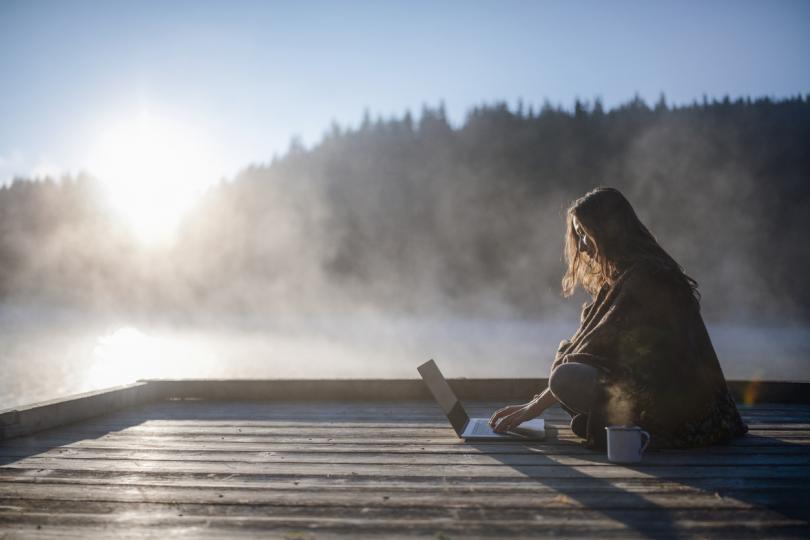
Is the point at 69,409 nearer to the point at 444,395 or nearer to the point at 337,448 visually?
the point at 337,448

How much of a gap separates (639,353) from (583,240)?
0.57m

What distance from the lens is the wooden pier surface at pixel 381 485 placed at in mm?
1668

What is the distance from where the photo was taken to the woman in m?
2.49

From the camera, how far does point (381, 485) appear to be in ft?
6.82

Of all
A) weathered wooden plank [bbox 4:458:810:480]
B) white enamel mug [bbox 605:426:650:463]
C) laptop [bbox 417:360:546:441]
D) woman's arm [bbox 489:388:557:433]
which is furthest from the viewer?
laptop [bbox 417:360:546:441]

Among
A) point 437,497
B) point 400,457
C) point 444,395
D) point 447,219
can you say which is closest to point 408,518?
point 437,497

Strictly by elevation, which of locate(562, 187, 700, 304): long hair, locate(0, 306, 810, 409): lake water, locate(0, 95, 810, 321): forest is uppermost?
locate(0, 95, 810, 321): forest

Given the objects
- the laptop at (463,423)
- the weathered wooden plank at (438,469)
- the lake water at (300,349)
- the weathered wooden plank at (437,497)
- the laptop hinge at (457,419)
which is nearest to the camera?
the weathered wooden plank at (437,497)

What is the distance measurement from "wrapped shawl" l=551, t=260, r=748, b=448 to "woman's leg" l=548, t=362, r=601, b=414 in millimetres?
45

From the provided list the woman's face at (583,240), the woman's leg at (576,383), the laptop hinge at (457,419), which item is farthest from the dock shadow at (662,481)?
the woman's face at (583,240)

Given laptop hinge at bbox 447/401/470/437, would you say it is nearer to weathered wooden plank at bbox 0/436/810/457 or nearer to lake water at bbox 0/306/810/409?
weathered wooden plank at bbox 0/436/810/457

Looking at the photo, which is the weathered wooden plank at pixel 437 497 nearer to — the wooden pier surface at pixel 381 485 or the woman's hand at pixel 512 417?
the wooden pier surface at pixel 381 485

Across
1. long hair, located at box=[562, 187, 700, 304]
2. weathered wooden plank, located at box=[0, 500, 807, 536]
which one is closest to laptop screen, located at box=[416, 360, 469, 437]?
long hair, located at box=[562, 187, 700, 304]

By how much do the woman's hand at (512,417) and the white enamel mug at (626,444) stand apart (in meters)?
0.39
